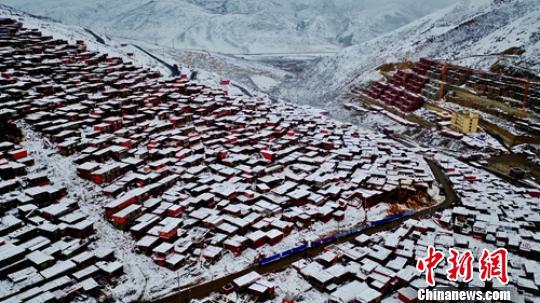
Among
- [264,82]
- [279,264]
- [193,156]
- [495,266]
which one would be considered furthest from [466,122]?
[264,82]

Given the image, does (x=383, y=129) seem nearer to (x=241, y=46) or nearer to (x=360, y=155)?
(x=360, y=155)

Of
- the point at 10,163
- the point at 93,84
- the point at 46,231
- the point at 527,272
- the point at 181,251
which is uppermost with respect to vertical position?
the point at 93,84

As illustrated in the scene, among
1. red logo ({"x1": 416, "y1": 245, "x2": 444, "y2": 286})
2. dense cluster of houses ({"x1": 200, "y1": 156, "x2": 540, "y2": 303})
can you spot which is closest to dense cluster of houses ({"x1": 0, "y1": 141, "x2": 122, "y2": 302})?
dense cluster of houses ({"x1": 200, "y1": 156, "x2": 540, "y2": 303})

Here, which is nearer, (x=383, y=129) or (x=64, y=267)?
(x=64, y=267)

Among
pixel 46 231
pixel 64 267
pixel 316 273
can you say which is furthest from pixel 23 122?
pixel 316 273

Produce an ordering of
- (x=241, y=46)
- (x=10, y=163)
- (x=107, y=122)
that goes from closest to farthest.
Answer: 1. (x=10, y=163)
2. (x=107, y=122)
3. (x=241, y=46)

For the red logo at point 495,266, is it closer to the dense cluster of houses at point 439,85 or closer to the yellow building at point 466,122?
the yellow building at point 466,122

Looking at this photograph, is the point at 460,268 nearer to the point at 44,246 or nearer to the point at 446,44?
the point at 44,246
